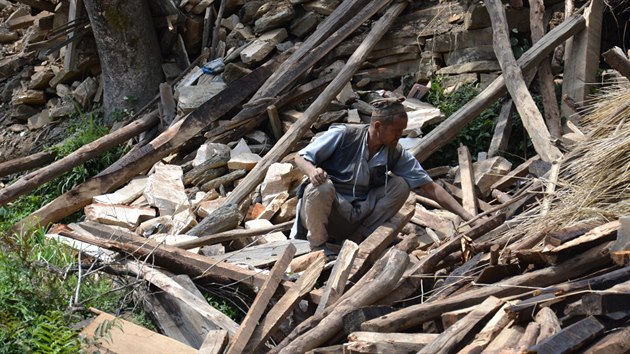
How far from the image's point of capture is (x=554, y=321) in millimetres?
5031

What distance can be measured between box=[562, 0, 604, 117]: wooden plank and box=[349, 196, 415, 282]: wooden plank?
2.35m

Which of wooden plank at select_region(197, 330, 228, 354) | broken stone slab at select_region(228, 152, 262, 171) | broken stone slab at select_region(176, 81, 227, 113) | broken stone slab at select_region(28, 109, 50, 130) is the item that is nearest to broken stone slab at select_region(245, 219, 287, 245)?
broken stone slab at select_region(228, 152, 262, 171)

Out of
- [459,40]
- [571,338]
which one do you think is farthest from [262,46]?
[571,338]

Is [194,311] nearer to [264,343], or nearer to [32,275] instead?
[264,343]

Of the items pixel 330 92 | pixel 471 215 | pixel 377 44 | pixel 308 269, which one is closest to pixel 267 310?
pixel 308 269

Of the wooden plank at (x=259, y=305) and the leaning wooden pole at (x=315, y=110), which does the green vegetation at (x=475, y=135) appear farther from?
the wooden plank at (x=259, y=305)

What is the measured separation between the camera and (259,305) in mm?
6270

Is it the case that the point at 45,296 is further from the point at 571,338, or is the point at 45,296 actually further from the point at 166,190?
the point at 571,338

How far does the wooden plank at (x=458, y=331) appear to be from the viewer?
513 cm

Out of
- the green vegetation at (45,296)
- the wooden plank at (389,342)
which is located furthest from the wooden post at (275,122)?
the wooden plank at (389,342)

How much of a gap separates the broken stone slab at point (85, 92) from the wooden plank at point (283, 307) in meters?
6.08

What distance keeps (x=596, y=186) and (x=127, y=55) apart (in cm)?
671

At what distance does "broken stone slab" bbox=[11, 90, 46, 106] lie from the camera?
1241 cm

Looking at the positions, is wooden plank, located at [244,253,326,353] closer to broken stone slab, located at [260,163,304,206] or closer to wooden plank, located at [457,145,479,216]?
wooden plank, located at [457,145,479,216]
